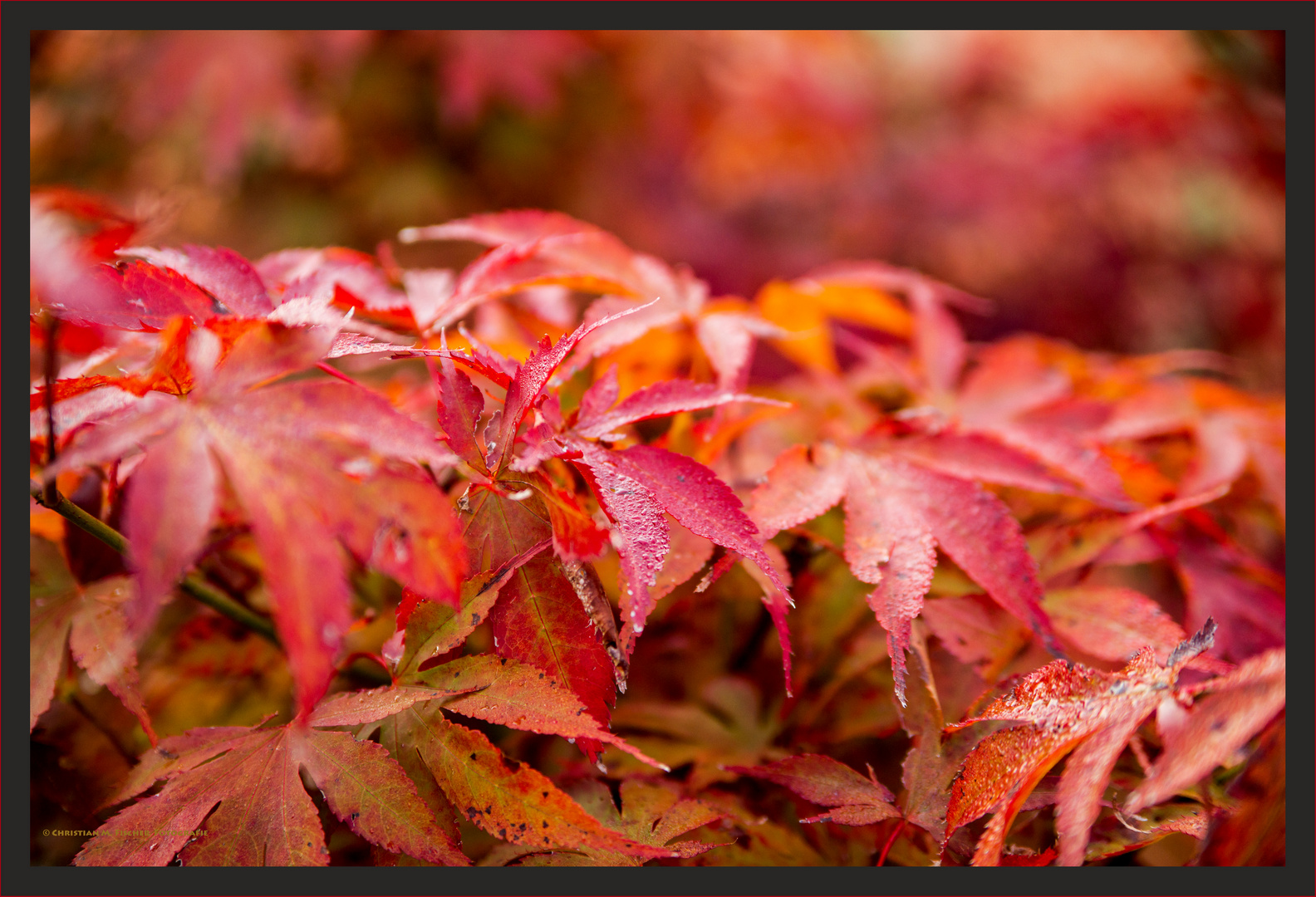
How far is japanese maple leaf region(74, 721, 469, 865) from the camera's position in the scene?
1.29 ft

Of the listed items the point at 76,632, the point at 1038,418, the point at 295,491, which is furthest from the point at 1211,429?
the point at 76,632

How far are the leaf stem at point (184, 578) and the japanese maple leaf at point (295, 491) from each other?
105 mm

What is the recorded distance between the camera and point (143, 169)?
5.52ft

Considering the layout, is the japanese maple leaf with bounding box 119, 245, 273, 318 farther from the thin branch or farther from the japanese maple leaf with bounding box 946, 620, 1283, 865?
the japanese maple leaf with bounding box 946, 620, 1283, 865

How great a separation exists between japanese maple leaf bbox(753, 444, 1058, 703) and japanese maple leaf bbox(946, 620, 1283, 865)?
0.06 meters

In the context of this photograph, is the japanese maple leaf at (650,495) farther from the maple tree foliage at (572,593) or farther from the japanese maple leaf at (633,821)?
the japanese maple leaf at (633,821)

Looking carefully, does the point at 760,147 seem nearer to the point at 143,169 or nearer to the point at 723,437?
the point at 143,169

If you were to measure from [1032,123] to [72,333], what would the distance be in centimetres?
214

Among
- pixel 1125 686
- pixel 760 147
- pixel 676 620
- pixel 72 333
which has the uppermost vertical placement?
pixel 760 147

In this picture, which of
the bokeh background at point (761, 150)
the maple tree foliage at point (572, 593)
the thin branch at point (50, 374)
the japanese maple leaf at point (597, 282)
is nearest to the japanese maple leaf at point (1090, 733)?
the maple tree foliage at point (572, 593)

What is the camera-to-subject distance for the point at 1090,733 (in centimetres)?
37

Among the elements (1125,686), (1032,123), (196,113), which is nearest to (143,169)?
(196,113)

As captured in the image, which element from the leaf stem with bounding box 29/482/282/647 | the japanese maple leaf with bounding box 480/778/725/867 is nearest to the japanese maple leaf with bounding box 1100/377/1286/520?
the japanese maple leaf with bounding box 480/778/725/867

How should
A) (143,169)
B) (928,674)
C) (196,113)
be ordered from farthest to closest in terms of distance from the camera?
1. (143,169)
2. (196,113)
3. (928,674)
